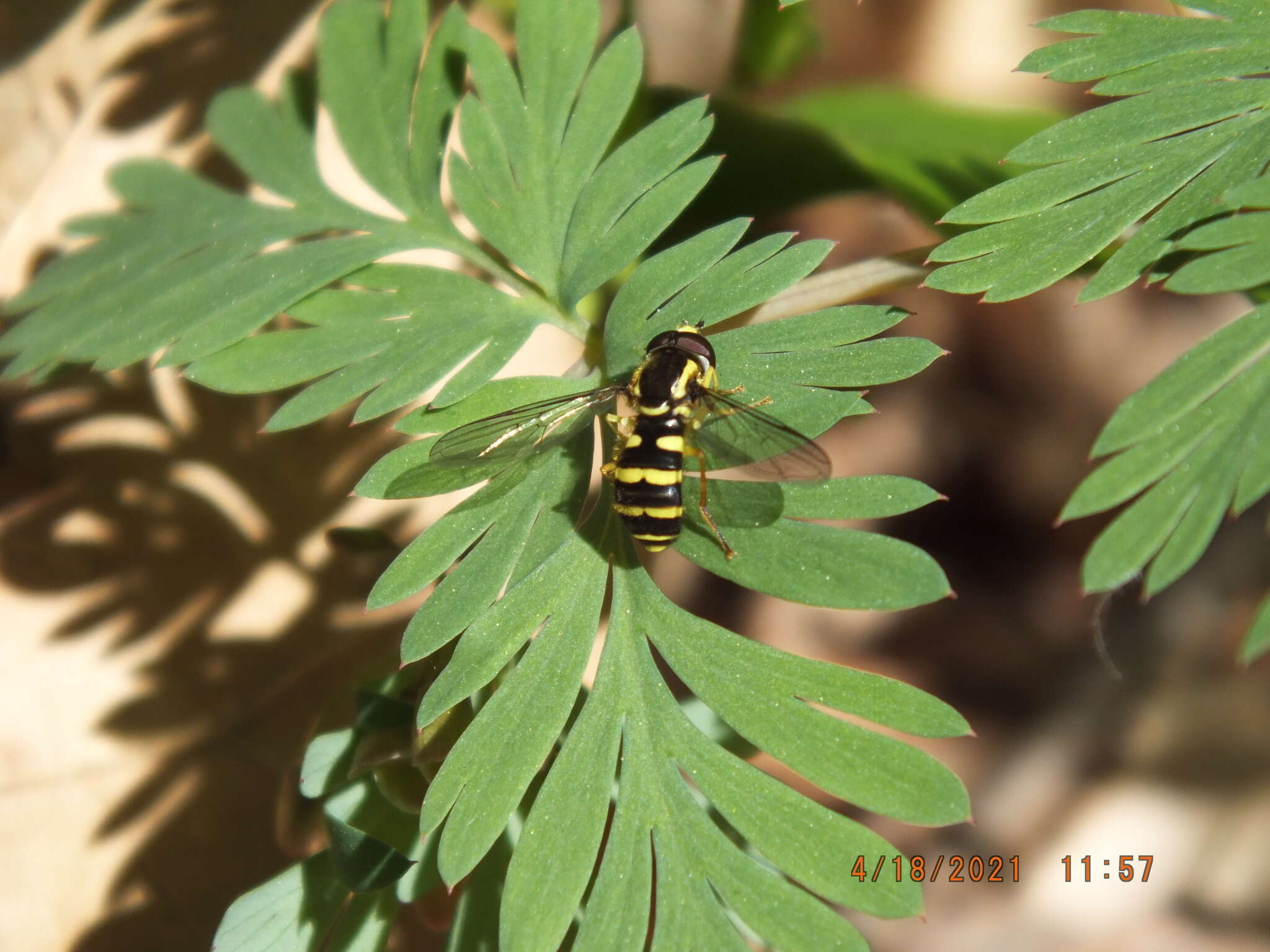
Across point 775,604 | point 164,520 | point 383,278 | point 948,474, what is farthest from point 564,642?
point 948,474

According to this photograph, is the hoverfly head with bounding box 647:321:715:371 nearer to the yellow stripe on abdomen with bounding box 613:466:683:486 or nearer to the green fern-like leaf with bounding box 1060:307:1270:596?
the yellow stripe on abdomen with bounding box 613:466:683:486

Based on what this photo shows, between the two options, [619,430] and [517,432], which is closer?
[517,432]

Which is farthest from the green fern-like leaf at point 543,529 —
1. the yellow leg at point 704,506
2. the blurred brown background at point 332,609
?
the blurred brown background at point 332,609

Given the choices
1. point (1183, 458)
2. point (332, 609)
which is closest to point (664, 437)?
point (1183, 458)

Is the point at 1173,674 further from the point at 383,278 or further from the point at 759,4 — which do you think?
the point at 383,278

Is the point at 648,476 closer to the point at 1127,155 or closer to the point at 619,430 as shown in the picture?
the point at 619,430

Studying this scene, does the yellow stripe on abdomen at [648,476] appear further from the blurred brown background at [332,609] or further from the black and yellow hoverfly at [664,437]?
the blurred brown background at [332,609]

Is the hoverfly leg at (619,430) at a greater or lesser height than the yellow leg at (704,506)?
greater
